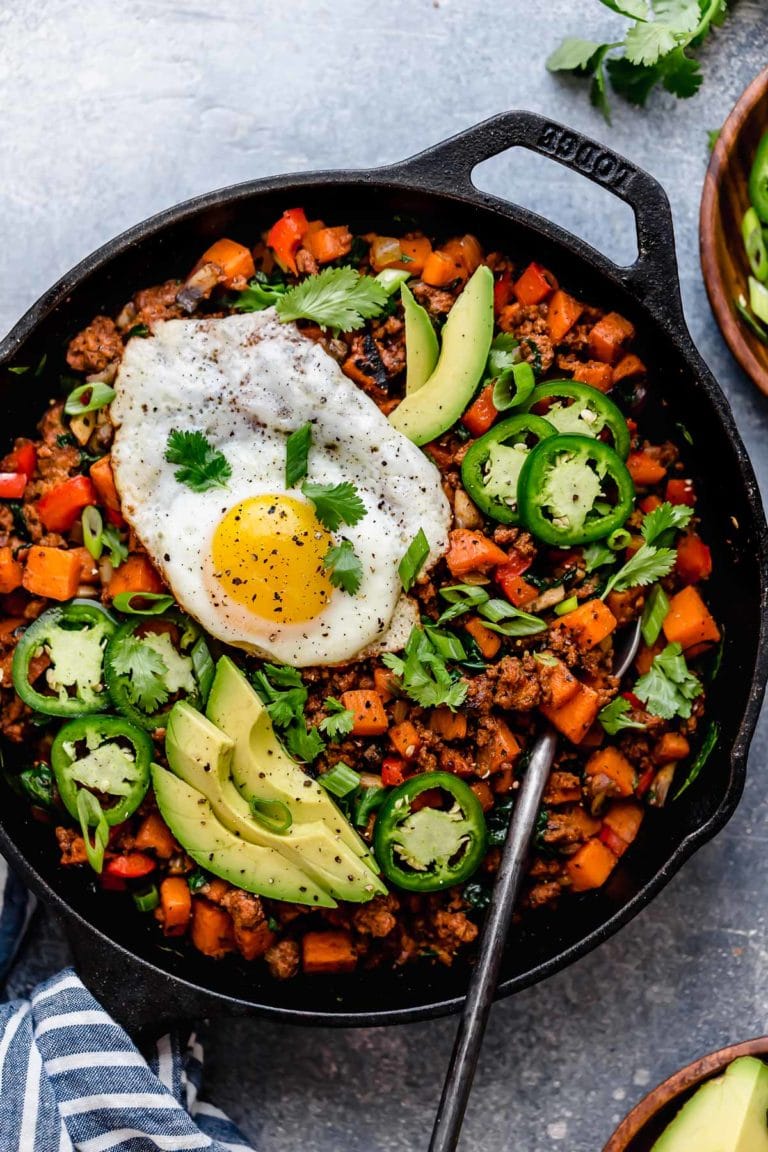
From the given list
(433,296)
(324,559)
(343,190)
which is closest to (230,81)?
(343,190)

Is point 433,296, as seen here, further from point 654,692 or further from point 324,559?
point 654,692

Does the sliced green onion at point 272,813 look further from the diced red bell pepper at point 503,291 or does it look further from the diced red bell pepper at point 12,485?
the diced red bell pepper at point 503,291

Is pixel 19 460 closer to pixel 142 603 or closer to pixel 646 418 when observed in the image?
pixel 142 603

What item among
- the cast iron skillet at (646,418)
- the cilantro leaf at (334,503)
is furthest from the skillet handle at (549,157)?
the cilantro leaf at (334,503)

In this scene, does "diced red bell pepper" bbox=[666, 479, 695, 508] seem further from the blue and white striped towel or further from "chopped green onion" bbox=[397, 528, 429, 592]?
the blue and white striped towel

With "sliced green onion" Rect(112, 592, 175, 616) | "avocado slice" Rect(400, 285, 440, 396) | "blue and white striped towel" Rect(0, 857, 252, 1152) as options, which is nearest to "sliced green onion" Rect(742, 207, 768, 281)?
"avocado slice" Rect(400, 285, 440, 396)

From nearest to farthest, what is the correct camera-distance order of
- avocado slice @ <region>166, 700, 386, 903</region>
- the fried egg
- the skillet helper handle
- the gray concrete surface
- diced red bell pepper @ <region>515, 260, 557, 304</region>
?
the skillet helper handle, avocado slice @ <region>166, 700, 386, 903</region>, the fried egg, diced red bell pepper @ <region>515, 260, 557, 304</region>, the gray concrete surface

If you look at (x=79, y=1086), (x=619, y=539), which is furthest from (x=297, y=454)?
(x=79, y=1086)
